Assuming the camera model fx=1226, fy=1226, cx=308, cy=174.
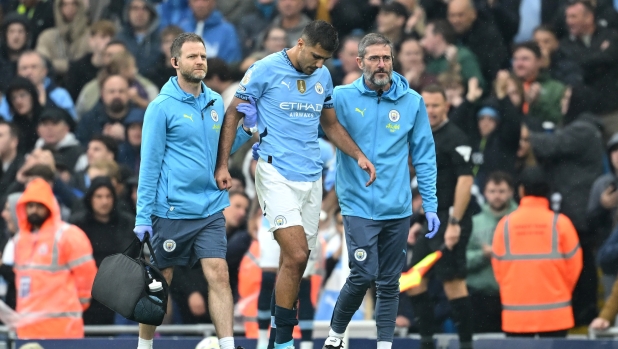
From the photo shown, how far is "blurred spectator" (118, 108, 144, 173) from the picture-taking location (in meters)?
14.2

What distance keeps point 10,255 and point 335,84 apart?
4.13 meters

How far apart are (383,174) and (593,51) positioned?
534 centimetres

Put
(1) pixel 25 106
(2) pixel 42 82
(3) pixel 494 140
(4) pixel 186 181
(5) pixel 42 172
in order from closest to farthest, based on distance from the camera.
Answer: (4) pixel 186 181 → (5) pixel 42 172 → (3) pixel 494 140 → (1) pixel 25 106 → (2) pixel 42 82

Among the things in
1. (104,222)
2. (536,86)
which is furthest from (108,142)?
(536,86)

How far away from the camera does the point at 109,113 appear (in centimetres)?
1470

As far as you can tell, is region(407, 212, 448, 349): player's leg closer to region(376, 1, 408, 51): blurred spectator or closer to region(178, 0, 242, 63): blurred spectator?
region(376, 1, 408, 51): blurred spectator

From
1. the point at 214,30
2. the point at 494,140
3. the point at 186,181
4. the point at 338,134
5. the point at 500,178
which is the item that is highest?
the point at 214,30

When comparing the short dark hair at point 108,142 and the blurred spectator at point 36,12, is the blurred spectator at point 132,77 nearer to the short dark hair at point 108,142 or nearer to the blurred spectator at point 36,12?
the short dark hair at point 108,142

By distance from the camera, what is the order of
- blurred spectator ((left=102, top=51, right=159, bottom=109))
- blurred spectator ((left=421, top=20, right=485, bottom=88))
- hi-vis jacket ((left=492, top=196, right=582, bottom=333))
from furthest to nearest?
blurred spectator ((left=102, top=51, right=159, bottom=109)) < blurred spectator ((left=421, top=20, right=485, bottom=88)) < hi-vis jacket ((left=492, top=196, right=582, bottom=333))

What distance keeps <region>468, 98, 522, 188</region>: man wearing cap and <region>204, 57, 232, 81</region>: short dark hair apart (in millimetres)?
2899

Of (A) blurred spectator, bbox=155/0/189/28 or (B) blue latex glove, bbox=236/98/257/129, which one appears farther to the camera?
(A) blurred spectator, bbox=155/0/189/28

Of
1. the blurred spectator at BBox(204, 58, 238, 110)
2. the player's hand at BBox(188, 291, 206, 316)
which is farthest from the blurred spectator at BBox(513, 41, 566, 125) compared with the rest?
the player's hand at BBox(188, 291, 206, 316)

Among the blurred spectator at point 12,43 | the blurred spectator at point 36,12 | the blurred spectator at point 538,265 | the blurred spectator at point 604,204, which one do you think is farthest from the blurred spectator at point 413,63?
the blurred spectator at point 12,43

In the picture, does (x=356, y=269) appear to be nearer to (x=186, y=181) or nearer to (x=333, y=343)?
(x=333, y=343)
